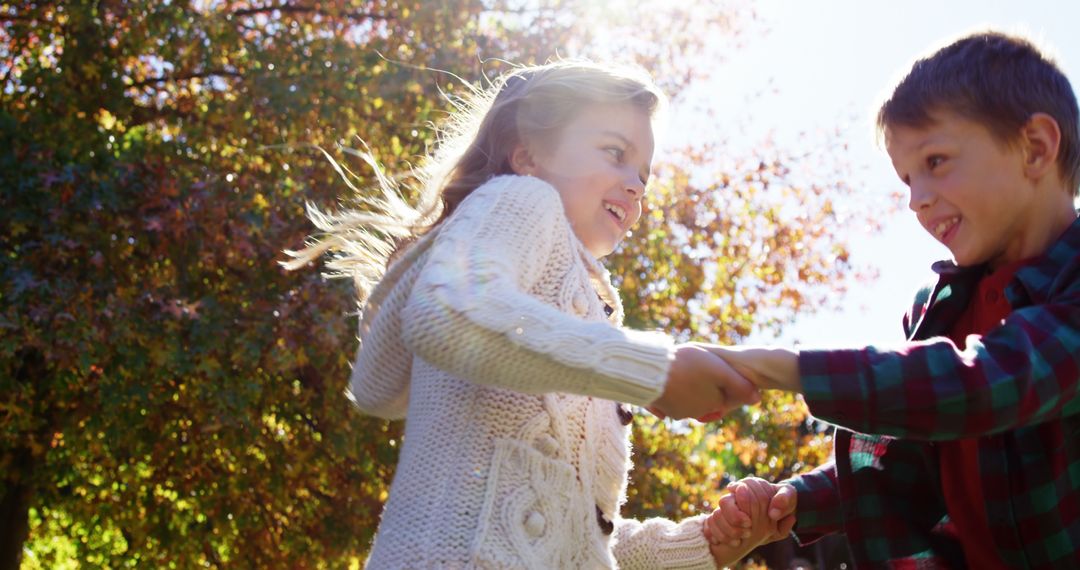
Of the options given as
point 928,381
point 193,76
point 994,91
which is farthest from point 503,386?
point 193,76

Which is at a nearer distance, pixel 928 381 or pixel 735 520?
pixel 928 381

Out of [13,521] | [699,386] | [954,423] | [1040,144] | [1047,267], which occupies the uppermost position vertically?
[1040,144]

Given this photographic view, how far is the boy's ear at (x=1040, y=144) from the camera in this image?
2.21m

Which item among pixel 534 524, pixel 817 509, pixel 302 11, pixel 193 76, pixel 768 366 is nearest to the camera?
pixel 768 366

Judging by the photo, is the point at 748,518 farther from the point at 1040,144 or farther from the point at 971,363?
the point at 1040,144

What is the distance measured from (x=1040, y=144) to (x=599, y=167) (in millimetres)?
838

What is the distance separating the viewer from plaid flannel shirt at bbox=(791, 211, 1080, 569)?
1.84 m

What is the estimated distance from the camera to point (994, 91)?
2217 millimetres

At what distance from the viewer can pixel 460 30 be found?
6246mm

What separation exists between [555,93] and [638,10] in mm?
4484

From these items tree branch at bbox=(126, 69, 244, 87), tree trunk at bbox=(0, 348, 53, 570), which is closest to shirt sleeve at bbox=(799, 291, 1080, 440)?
tree branch at bbox=(126, 69, 244, 87)

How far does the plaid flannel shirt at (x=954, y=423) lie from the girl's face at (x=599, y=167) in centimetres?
65

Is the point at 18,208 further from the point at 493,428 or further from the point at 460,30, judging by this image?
the point at 493,428

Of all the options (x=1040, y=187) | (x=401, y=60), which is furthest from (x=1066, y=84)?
(x=401, y=60)
